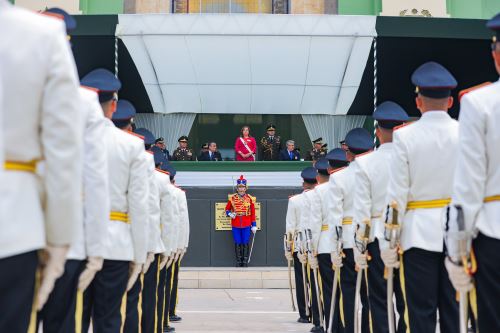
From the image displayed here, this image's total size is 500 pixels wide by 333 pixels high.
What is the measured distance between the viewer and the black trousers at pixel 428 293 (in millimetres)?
6176

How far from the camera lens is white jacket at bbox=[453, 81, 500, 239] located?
446cm

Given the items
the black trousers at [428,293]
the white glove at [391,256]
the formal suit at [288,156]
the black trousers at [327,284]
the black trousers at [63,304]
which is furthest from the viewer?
the formal suit at [288,156]

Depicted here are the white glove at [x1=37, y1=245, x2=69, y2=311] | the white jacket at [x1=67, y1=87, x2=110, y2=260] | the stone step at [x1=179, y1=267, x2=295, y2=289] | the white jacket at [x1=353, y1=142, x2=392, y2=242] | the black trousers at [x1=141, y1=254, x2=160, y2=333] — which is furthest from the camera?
the stone step at [x1=179, y1=267, x2=295, y2=289]

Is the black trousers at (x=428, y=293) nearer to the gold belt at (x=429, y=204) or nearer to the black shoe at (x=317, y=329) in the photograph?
the gold belt at (x=429, y=204)

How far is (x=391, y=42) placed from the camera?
26766 mm

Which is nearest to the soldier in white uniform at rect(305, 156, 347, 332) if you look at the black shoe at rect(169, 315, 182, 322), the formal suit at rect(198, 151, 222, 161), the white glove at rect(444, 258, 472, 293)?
the black shoe at rect(169, 315, 182, 322)

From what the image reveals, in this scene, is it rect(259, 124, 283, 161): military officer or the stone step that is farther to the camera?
rect(259, 124, 283, 161): military officer

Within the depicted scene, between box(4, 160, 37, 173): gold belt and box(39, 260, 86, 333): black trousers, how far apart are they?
6.28ft

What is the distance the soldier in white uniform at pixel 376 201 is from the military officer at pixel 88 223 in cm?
308

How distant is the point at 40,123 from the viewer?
132 inches

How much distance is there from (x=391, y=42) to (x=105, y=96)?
21.0 meters

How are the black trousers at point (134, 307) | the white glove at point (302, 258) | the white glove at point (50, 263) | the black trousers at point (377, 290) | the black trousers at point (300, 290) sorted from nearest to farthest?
1. the white glove at point (50, 263)
2. the black trousers at point (134, 307)
3. the black trousers at point (377, 290)
4. the white glove at point (302, 258)
5. the black trousers at point (300, 290)

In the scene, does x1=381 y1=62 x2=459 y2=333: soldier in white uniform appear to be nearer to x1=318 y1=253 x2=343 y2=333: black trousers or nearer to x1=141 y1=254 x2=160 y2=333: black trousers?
x1=141 y1=254 x2=160 y2=333: black trousers

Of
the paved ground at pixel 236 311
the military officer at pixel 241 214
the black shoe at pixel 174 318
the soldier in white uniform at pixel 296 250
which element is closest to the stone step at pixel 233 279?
the paved ground at pixel 236 311
